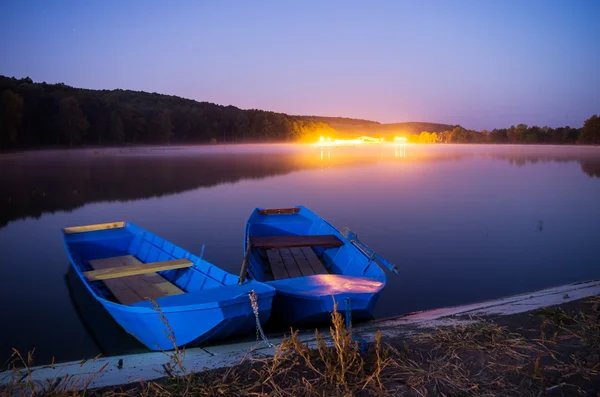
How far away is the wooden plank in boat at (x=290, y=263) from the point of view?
7.97 m

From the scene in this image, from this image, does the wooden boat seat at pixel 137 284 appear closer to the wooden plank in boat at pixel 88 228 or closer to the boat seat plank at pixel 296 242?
the boat seat plank at pixel 296 242

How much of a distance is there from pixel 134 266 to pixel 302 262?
3.14 m

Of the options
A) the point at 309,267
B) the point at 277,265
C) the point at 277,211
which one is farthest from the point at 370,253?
the point at 277,211

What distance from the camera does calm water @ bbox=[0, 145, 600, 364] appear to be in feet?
26.4

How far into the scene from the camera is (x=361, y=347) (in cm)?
413

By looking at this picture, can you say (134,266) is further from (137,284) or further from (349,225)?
(349,225)

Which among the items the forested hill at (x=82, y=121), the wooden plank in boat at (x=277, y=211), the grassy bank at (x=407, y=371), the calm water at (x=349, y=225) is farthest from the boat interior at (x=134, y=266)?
the forested hill at (x=82, y=121)

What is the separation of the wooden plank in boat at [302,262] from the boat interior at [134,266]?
1.94m

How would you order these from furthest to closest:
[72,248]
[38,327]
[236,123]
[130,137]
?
[236,123] < [130,137] < [72,248] < [38,327]

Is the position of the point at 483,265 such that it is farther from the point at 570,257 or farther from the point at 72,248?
the point at 72,248

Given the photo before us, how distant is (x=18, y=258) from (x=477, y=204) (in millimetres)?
17144

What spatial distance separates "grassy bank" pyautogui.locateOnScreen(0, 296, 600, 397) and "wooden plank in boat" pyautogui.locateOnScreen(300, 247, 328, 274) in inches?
137

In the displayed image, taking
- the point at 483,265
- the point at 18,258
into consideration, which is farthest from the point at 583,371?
the point at 18,258

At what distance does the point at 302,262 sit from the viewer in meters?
8.62
